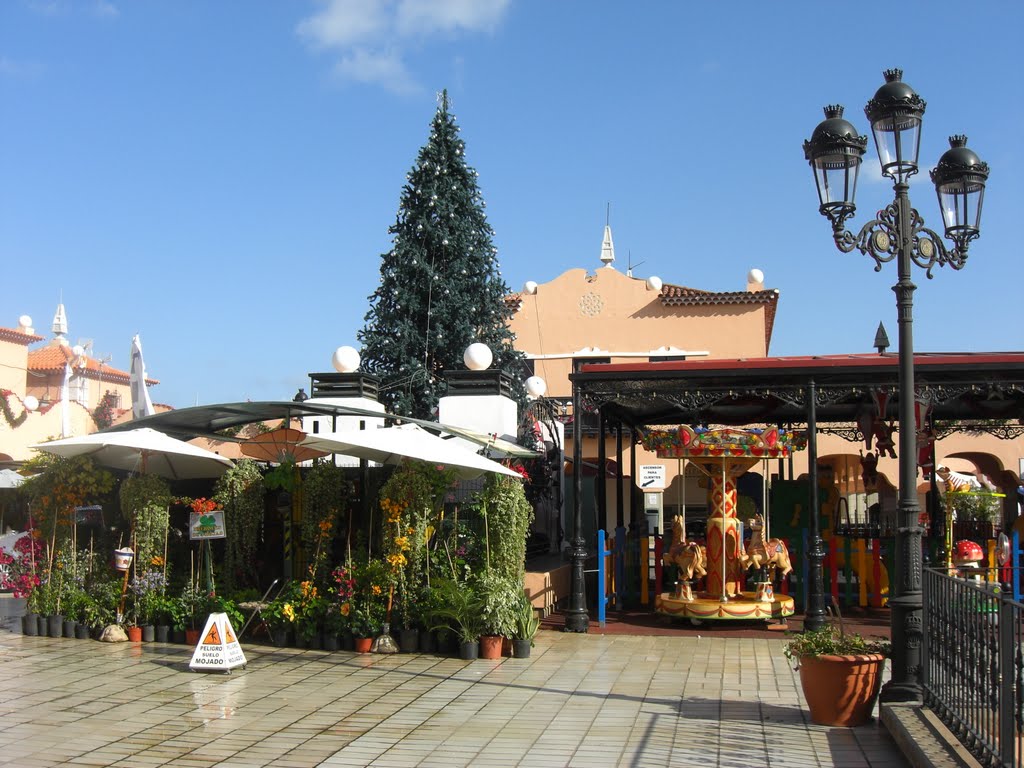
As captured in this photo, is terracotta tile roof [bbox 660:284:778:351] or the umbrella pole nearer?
the umbrella pole

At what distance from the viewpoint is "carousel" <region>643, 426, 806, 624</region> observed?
13.1 m

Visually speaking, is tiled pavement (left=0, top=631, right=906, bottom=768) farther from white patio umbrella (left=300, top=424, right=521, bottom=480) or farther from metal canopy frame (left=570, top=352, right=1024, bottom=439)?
metal canopy frame (left=570, top=352, right=1024, bottom=439)

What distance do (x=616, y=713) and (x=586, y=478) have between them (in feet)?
47.0

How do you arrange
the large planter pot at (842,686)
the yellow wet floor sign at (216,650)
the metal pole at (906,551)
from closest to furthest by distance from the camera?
the large planter pot at (842,686) → the metal pole at (906,551) → the yellow wet floor sign at (216,650)

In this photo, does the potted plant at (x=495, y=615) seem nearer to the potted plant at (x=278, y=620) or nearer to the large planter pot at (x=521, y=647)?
the large planter pot at (x=521, y=647)

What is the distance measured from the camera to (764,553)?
13.3 m

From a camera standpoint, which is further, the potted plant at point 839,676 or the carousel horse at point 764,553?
the carousel horse at point 764,553

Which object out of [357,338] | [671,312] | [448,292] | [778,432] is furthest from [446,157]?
[671,312]

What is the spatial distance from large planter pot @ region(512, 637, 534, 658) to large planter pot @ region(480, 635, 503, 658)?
0.17m

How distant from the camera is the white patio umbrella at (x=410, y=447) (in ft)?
36.8

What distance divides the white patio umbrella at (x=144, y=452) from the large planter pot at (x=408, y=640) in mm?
3367

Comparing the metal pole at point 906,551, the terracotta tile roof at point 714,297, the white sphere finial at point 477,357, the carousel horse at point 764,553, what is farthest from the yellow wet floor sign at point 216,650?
the terracotta tile roof at point 714,297

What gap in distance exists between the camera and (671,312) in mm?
33562

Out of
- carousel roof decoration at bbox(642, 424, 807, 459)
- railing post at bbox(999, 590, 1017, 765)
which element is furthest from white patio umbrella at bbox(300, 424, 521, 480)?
railing post at bbox(999, 590, 1017, 765)
